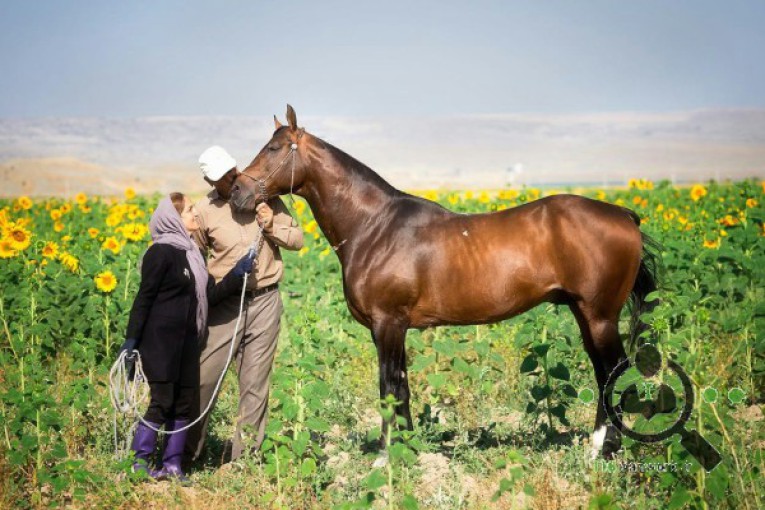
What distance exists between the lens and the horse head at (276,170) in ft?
20.0

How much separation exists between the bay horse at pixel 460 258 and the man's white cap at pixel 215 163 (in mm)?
135

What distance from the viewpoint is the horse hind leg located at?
239 inches

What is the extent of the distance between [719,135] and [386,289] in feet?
431

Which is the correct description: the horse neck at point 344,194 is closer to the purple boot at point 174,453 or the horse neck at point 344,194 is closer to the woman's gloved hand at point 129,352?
the woman's gloved hand at point 129,352

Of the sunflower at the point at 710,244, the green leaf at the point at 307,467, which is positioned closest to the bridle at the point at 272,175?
the green leaf at the point at 307,467

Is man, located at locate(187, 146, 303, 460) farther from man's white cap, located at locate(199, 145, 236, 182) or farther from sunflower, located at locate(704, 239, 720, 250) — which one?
sunflower, located at locate(704, 239, 720, 250)

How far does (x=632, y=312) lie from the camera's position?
6387mm

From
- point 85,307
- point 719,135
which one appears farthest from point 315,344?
point 719,135

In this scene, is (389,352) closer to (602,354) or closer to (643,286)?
(602,354)

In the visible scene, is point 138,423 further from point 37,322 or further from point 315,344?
point 37,322

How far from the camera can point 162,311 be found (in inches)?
227

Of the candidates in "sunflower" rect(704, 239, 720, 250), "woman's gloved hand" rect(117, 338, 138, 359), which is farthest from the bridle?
"sunflower" rect(704, 239, 720, 250)

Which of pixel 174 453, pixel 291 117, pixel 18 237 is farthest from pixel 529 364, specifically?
pixel 18 237

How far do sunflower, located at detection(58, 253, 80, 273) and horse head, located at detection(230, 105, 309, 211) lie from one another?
405 cm
